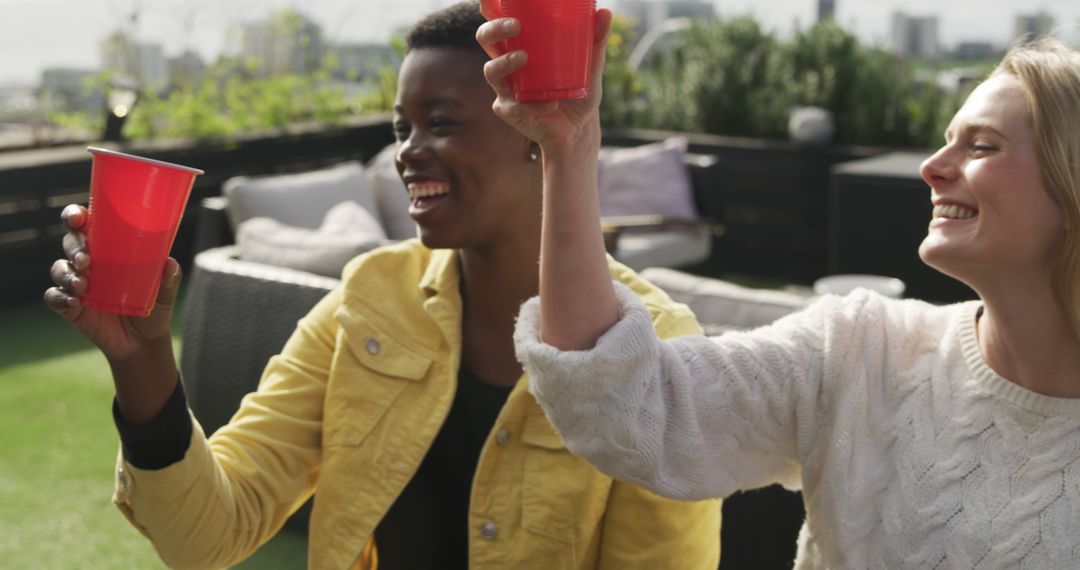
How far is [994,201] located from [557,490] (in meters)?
0.64

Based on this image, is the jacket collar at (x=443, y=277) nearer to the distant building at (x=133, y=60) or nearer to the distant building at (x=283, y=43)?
the distant building at (x=133, y=60)

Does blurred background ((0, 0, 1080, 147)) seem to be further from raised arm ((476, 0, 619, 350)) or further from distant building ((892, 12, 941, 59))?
raised arm ((476, 0, 619, 350))

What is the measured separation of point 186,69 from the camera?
7.62 meters

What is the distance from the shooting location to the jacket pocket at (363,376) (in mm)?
1587

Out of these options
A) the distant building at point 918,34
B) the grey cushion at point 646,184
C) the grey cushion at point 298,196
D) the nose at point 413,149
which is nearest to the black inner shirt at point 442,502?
the nose at point 413,149

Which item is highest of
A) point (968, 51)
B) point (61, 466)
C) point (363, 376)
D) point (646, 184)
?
point (968, 51)

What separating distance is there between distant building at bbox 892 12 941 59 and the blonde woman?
755cm

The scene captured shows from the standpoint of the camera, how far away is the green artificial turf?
10.2 ft

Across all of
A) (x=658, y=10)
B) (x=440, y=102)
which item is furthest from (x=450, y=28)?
(x=658, y=10)

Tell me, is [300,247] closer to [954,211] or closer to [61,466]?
[61,466]

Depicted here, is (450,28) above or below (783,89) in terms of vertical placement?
above

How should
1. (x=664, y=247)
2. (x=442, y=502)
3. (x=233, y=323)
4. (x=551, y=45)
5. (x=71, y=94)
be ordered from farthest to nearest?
1. (x=71, y=94)
2. (x=664, y=247)
3. (x=233, y=323)
4. (x=442, y=502)
5. (x=551, y=45)

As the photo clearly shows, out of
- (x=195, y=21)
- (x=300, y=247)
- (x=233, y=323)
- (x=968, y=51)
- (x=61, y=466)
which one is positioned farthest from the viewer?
(x=968, y=51)

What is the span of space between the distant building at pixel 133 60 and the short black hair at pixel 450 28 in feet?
20.0
